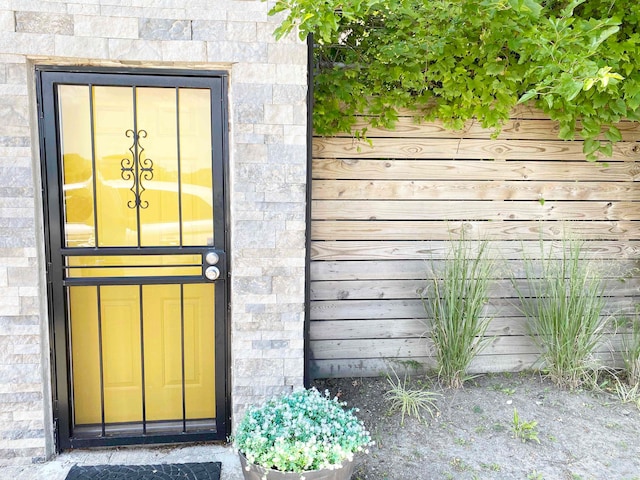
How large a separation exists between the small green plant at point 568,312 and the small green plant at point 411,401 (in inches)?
31.7

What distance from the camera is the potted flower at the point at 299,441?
1.97m

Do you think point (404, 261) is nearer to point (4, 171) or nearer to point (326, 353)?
point (326, 353)

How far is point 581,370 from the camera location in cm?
309

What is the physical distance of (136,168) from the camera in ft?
8.00

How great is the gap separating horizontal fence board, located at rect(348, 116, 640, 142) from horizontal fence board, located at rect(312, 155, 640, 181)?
0.16m

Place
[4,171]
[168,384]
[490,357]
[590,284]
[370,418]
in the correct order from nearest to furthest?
[4,171]
[168,384]
[370,418]
[590,284]
[490,357]

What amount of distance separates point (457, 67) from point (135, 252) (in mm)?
2056

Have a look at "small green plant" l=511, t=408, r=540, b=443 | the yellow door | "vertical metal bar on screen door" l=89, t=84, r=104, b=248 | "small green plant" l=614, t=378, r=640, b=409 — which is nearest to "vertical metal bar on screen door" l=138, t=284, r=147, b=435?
the yellow door

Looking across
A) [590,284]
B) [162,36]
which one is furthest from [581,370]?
[162,36]

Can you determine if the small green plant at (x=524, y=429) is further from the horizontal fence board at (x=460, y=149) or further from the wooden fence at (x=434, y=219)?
the horizontal fence board at (x=460, y=149)

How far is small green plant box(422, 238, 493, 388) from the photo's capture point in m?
3.02

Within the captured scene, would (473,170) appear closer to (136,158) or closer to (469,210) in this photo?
(469,210)

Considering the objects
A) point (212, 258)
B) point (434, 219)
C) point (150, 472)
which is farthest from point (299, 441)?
point (434, 219)

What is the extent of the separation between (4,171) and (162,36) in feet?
3.07
